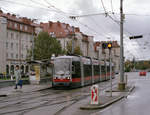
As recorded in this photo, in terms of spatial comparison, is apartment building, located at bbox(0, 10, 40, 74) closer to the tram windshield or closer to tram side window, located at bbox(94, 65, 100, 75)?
tram side window, located at bbox(94, 65, 100, 75)

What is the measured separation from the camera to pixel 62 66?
25234 mm

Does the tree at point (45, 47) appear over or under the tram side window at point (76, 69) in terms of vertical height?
over

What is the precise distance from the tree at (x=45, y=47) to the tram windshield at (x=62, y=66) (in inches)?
1128

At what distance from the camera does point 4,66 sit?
6469 centimetres

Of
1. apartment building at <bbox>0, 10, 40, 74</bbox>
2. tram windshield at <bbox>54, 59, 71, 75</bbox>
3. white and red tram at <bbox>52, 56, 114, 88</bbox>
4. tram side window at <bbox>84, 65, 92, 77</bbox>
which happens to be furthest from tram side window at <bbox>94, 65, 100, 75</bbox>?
apartment building at <bbox>0, 10, 40, 74</bbox>

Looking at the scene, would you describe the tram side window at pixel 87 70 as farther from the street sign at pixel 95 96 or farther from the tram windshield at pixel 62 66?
the street sign at pixel 95 96

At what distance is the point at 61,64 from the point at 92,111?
13565 millimetres

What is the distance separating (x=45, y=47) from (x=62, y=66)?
29.2m

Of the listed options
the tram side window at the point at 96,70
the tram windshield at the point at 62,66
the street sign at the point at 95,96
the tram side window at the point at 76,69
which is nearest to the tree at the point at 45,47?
the tram side window at the point at 96,70

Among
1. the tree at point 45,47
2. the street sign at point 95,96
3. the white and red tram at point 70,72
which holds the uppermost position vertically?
the tree at point 45,47

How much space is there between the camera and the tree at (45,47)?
54.0 m

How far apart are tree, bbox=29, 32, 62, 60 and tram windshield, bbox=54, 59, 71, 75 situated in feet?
94.0

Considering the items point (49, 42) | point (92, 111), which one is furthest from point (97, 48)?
point (92, 111)

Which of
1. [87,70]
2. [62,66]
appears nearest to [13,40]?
[87,70]
